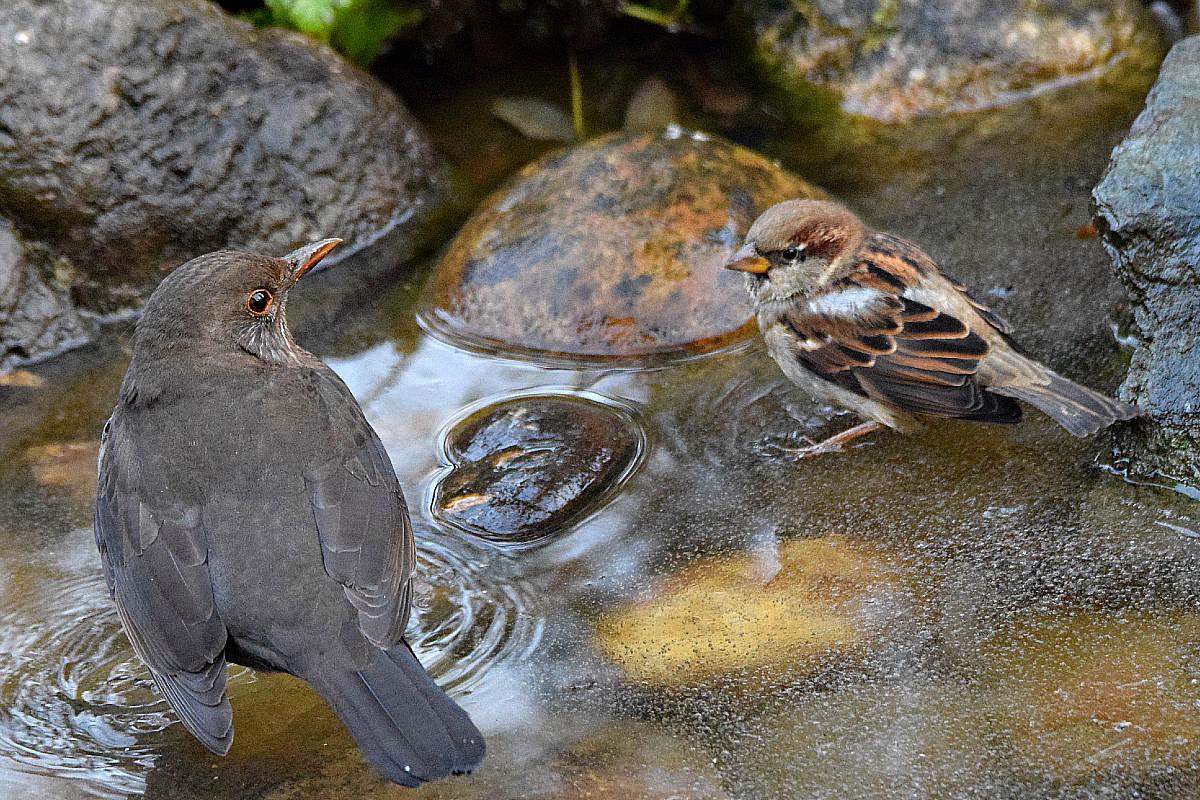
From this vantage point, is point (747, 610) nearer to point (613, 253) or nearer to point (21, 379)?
point (613, 253)

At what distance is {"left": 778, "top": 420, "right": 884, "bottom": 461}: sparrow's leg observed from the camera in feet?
15.8

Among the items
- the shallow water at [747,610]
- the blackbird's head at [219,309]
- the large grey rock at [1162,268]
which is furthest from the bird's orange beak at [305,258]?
the large grey rock at [1162,268]

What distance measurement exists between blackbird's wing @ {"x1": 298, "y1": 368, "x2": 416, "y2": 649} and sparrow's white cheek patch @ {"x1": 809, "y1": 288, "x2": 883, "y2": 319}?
1.95 m

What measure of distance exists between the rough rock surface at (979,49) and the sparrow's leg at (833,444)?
283 cm

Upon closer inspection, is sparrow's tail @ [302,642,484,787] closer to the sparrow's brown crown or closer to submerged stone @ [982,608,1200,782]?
submerged stone @ [982,608,1200,782]

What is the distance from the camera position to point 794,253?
16.5 ft

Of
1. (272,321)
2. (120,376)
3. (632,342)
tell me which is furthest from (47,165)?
(632,342)

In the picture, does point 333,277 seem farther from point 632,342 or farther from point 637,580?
point 637,580

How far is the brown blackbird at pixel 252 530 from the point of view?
3.43 metres

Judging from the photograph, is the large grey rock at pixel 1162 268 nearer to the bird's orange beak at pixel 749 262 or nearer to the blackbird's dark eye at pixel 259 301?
the bird's orange beak at pixel 749 262

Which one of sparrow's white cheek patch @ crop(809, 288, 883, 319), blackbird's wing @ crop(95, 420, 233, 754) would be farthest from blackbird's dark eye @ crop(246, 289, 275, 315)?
sparrow's white cheek patch @ crop(809, 288, 883, 319)

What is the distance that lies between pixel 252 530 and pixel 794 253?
256 cm

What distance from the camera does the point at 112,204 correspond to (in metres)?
6.10

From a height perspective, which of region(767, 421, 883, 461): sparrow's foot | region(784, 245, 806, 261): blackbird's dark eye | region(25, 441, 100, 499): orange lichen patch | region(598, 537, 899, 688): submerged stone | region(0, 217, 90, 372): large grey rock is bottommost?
region(25, 441, 100, 499): orange lichen patch
